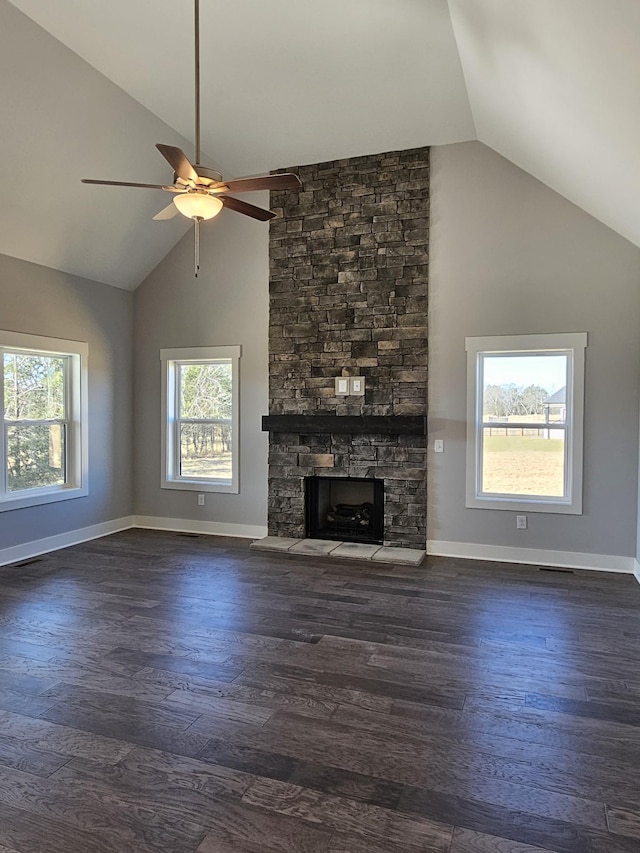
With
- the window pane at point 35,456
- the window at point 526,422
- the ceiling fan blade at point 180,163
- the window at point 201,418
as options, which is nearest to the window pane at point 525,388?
the window at point 526,422

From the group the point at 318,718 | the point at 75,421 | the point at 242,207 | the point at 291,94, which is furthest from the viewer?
the point at 75,421

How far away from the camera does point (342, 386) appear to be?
5922 mm

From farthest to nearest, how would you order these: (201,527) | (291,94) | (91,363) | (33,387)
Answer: (201,527) → (91,363) → (33,387) → (291,94)

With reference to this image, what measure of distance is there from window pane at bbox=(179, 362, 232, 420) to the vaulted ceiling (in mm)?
1634

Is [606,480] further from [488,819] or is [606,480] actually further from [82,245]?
[82,245]

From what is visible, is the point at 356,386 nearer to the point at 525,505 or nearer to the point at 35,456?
the point at 525,505

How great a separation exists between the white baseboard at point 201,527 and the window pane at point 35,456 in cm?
118

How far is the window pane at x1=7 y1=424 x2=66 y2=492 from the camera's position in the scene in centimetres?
554

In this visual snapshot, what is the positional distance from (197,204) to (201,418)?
3728 mm

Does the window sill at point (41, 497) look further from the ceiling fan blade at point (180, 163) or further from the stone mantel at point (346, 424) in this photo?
the ceiling fan blade at point (180, 163)

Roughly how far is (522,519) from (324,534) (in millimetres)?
2088

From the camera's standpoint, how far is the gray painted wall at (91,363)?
5.41 metres

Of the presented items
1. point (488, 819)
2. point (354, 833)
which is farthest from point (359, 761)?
point (488, 819)

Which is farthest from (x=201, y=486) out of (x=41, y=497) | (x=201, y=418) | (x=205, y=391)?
(x=41, y=497)
